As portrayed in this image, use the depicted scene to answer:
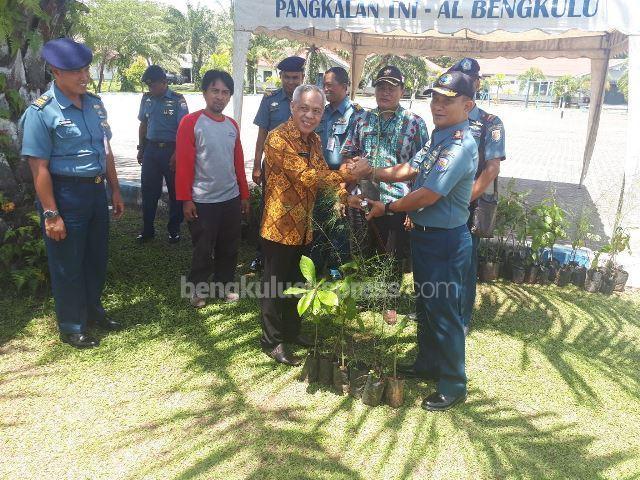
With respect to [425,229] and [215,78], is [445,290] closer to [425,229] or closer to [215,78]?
[425,229]

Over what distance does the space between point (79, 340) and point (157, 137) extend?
2565 millimetres

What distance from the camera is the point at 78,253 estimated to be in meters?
3.18

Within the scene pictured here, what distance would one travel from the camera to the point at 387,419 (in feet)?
8.86

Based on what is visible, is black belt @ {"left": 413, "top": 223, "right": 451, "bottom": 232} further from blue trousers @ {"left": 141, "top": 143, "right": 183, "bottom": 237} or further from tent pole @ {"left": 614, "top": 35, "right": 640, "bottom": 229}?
blue trousers @ {"left": 141, "top": 143, "right": 183, "bottom": 237}

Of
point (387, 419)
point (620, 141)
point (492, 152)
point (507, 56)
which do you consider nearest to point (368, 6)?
point (492, 152)

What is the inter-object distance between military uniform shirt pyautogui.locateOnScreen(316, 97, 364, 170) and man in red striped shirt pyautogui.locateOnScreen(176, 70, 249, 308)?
709 millimetres

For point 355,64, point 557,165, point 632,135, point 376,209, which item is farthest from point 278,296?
point 557,165

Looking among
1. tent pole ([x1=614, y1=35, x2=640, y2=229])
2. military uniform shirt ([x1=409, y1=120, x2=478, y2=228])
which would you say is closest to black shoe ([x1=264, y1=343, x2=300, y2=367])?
military uniform shirt ([x1=409, y1=120, x2=478, y2=228])

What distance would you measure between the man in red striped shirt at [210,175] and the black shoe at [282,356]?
99 cm

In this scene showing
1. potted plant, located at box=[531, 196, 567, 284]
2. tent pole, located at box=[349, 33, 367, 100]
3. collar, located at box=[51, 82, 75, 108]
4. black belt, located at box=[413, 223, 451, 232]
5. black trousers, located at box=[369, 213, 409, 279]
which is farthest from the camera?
tent pole, located at box=[349, 33, 367, 100]

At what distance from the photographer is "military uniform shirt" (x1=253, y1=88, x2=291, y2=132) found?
4539 mm

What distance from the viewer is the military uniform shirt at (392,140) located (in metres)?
3.54

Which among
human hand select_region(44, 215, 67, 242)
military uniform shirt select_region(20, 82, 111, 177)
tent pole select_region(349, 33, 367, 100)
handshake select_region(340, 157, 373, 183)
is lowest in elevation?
human hand select_region(44, 215, 67, 242)

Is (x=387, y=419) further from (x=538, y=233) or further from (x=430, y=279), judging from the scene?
(x=538, y=233)
